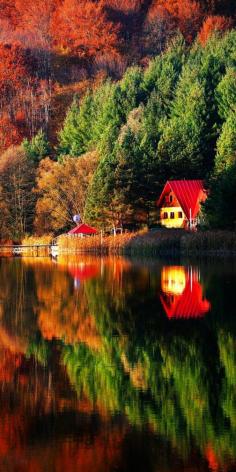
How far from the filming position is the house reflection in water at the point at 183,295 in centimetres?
2697

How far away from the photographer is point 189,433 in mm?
13125

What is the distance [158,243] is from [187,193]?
13837 millimetres

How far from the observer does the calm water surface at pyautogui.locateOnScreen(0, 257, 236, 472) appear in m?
12.3

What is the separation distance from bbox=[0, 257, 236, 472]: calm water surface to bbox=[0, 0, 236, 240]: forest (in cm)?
3233

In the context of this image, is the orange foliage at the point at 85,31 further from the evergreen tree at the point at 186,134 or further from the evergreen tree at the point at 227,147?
the evergreen tree at the point at 227,147

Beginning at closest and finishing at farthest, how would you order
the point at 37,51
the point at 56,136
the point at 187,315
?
the point at 187,315, the point at 56,136, the point at 37,51

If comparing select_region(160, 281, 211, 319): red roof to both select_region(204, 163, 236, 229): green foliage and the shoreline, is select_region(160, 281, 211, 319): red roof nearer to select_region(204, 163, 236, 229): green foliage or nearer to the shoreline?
select_region(204, 163, 236, 229): green foliage

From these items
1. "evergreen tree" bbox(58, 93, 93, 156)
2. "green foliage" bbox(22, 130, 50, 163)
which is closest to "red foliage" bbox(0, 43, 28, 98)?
"evergreen tree" bbox(58, 93, 93, 156)

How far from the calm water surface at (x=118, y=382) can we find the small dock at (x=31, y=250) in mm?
43106

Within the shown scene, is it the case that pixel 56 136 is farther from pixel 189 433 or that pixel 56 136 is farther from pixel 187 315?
pixel 189 433

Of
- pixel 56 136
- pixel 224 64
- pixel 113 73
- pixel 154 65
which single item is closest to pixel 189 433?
pixel 224 64

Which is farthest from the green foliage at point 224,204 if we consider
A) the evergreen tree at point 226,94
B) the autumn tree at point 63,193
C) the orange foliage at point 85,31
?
the orange foliage at point 85,31

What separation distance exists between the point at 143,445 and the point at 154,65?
10011 cm

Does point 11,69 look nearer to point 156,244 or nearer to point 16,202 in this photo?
point 16,202
